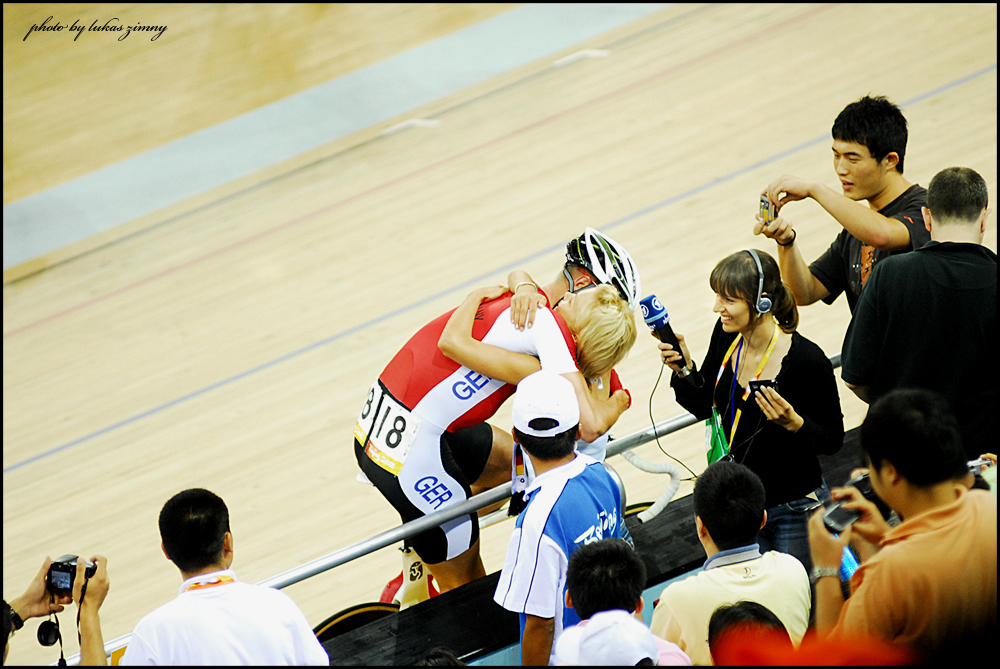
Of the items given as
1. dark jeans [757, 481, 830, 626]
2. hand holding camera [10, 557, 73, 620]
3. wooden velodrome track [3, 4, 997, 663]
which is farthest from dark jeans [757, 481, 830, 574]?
hand holding camera [10, 557, 73, 620]

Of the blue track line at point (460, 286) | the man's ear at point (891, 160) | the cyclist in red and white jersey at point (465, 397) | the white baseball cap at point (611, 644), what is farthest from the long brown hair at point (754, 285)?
the blue track line at point (460, 286)

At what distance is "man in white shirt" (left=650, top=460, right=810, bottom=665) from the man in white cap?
25 cm

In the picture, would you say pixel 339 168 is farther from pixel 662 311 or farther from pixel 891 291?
pixel 891 291

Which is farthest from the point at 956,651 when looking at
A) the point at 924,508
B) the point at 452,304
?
the point at 452,304

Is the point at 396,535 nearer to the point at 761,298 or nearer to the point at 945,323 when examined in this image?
the point at 761,298

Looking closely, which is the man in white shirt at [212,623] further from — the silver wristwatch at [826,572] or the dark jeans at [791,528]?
the dark jeans at [791,528]

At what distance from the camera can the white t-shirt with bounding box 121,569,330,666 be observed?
1840 mm

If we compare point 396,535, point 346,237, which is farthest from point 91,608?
point 346,237

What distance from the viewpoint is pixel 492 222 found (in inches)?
271

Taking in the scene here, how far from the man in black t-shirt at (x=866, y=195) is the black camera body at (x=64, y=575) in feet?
6.87

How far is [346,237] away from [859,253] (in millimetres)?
4659

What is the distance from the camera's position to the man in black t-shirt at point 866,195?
2.80 m

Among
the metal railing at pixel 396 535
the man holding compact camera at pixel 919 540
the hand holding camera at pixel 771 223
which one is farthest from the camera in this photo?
the hand holding camera at pixel 771 223

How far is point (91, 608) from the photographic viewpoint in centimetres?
201
